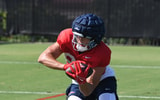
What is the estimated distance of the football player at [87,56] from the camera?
17.8 feet

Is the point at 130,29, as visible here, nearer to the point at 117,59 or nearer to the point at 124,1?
the point at 124,1

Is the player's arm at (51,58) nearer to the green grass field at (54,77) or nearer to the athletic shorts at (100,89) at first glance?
the athletic shorts at (100,89)

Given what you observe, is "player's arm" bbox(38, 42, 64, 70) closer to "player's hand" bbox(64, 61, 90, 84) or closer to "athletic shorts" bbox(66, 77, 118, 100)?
"player's hand" bbox(64, 61, 90, 84)

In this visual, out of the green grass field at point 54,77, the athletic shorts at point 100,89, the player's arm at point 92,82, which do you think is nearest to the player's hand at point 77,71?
the player's arm at point 92,82

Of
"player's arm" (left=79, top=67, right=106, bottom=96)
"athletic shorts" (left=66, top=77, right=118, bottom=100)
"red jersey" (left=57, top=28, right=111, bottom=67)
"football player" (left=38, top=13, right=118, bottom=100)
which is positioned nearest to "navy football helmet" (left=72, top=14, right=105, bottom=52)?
"football player" (left=38, top=13, right=118, bottom=100)

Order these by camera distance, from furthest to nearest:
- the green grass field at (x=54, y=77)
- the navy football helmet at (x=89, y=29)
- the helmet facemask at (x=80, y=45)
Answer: the green grass field at (x=54, y=77) < the helmet facemask at (x=80, y=45) < the navy football helmet at (x=89, y=29)

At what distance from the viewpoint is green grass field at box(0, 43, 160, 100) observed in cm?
887

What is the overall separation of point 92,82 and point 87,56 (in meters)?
0.34

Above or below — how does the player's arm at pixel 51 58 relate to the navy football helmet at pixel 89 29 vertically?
below

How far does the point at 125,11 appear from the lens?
1877 cm

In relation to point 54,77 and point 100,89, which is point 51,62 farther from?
point 54,77

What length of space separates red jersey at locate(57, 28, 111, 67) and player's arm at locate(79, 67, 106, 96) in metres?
0.08

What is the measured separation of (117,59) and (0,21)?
7.93m

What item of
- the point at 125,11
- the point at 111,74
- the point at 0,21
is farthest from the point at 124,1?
the point at 111,74
